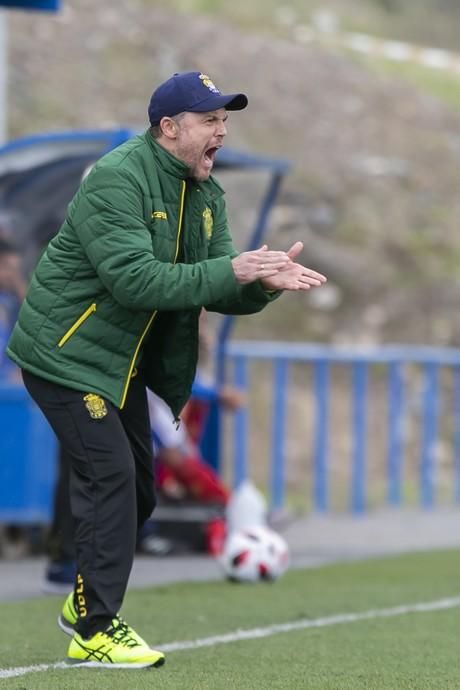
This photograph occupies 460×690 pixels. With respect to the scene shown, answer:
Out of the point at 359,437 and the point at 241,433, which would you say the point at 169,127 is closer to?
A: the point at 241,433

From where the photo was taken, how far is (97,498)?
580 cm

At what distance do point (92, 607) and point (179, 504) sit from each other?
5.48 meters

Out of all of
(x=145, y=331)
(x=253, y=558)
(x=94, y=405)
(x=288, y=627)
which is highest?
(x=145, y=331)

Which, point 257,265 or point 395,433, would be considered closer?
point 257,265

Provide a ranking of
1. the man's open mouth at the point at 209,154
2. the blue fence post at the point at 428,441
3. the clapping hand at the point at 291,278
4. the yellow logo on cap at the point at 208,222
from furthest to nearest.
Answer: the blue fence post at the point at 428,441 < the yellow logo on cap at the point at 208,222 < the man's open mouth at the point at 209,154 < the clapping hand at the point at 291,278

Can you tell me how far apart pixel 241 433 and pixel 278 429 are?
417 mm

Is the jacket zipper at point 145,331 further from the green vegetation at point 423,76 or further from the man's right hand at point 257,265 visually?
the green vegetation at point 423,76

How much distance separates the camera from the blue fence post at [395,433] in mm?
15273

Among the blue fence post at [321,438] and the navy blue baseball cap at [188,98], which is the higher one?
the navy blue baseball cap at [188,98]

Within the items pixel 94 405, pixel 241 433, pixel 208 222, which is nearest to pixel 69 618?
pixel 94 405

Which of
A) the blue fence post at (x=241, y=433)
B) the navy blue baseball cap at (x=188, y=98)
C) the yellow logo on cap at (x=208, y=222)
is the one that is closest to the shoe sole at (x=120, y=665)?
the yellow logo on cap at (x=208, y=222)

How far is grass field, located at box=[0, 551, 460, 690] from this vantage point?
5539 mm

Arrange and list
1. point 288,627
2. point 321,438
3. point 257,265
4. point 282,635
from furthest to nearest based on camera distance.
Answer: point 321,438 < point 288,627 < point 282,635 < point 257,265

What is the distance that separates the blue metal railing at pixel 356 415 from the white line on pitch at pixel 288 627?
18.5 ft
